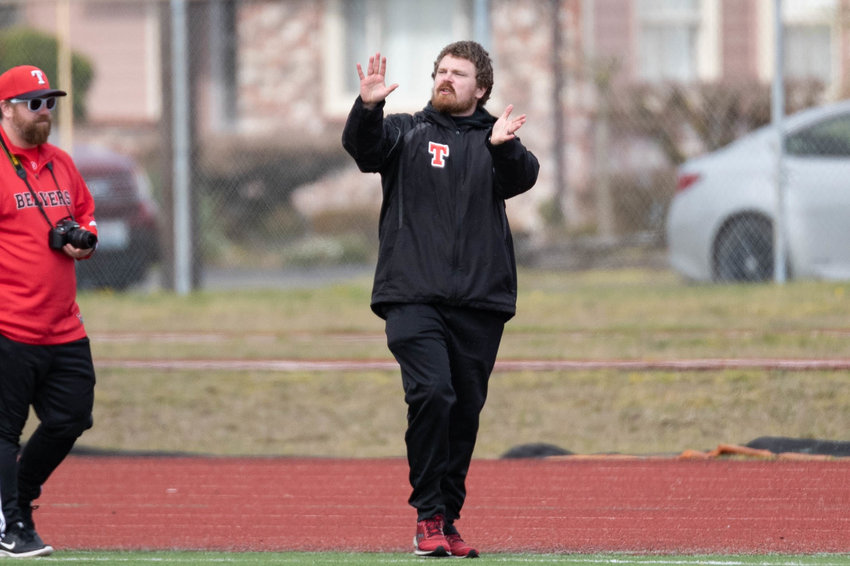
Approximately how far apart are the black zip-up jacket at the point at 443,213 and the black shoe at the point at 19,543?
5.39 ft

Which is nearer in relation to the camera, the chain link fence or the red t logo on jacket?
the red t logo on jacket

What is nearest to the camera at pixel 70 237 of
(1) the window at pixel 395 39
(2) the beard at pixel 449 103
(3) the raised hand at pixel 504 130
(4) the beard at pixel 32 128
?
(4) the beard at pixel 32 128

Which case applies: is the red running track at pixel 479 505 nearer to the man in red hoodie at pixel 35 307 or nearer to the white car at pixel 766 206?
the man in red hoodie at pixel 35 307

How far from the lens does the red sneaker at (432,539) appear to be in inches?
230

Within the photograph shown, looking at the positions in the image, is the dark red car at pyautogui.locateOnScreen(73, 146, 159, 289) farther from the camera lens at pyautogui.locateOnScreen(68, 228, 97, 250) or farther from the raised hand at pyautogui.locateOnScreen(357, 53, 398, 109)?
the raised hand at pyautogui.locateOnScreen(357, 53, 398, 109)

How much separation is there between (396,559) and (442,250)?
120 centimetres

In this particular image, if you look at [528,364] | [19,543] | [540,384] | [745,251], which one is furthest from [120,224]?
[19,543]

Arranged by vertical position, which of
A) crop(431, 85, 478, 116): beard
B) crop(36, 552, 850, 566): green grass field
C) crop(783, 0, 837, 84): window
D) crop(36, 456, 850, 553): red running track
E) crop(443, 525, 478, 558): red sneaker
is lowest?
crop(36, 456, 850, 553): red running track

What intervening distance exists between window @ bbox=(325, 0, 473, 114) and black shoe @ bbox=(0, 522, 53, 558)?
10858 millimetres

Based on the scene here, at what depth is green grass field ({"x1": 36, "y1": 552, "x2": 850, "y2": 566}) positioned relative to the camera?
5.76 metres

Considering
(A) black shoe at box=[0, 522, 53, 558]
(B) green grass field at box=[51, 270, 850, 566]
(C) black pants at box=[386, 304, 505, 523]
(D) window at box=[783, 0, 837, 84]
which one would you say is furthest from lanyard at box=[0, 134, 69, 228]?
(D) window at box=[783, 0, 837, 84]

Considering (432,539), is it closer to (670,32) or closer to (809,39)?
(809,39)

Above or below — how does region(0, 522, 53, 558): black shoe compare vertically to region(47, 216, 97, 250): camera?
below

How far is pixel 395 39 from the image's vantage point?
1766cm
